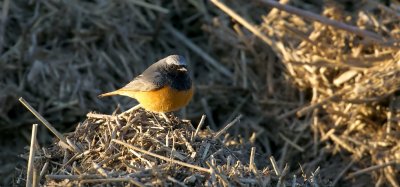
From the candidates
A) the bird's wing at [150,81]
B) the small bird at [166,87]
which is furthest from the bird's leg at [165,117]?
the bird's wing at [150,81]

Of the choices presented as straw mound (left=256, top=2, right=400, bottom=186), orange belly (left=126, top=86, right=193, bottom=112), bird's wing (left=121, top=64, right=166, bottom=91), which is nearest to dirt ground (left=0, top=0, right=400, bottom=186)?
straw mound (left=256, top=2, right=400, bottom=186)

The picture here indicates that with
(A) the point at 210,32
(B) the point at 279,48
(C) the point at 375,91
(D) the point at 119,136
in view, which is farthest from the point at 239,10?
(D) the point at 119,136

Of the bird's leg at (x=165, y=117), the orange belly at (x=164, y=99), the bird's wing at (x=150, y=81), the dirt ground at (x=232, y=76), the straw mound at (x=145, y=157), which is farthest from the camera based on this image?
the dirt ground at (x=232, y=76)

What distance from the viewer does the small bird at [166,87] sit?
254 inches

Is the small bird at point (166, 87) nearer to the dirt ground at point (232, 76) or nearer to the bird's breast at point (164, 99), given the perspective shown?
the bird's breast at point (164, 99)

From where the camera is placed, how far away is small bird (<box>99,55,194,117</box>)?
6461 millimetres

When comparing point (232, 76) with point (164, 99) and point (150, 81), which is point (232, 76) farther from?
point (164, 99)

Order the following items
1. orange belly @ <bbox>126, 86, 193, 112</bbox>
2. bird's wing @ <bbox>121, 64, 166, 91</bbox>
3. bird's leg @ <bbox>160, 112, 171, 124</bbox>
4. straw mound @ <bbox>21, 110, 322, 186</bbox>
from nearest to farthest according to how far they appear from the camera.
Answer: straw mound @ <bbox>21, 110, 322, 186</bbox>, bird's leg @ <bbox>160, 112, 171, 124</bbox>, orange belly @ <bbox>126, 86, 193, 112</bbox>, bird's wing @ <bbox>121, 64, 166, 91</bbox>

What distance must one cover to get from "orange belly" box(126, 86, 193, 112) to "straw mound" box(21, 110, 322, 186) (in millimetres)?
104

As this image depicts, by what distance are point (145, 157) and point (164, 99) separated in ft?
3.72

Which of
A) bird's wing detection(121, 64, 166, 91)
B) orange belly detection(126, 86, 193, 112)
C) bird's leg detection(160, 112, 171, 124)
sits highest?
bird's wing detection(121, 64, 166, 91)

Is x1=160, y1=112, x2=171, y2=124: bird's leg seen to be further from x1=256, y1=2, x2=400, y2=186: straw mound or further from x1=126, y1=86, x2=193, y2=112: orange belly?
x1=256, y1=2, x2=400, y2=186: straw mound

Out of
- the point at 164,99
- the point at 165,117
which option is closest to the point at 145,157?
the point at 165,117

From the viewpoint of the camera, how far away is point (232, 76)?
28.8 feet
